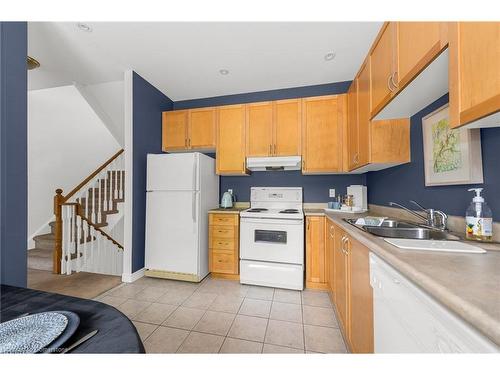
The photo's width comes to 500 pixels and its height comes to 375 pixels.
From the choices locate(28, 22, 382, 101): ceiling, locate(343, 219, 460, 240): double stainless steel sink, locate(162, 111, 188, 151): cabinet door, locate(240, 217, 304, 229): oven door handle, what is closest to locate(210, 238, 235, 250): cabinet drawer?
locate(240, 217, 304, 229): oven door handle

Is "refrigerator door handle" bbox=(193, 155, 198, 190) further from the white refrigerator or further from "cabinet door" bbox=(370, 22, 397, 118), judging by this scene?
"cabinet door" bbox=(370, 22, 397, 118)

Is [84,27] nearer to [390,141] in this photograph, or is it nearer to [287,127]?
[287,127]

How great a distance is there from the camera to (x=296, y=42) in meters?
2.00

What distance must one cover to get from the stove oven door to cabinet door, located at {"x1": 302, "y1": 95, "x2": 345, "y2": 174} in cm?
81

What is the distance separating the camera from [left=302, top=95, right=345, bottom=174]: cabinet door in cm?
252

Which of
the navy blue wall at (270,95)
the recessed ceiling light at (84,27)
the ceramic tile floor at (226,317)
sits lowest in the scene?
the ceramic tile floor at (226,317)

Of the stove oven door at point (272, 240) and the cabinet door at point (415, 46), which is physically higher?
the cabinet door at point (415, 46)

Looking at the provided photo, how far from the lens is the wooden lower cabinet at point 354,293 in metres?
1.08

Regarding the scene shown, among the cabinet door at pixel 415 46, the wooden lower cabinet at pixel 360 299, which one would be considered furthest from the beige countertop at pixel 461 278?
the cabinet door at pixel 415 46

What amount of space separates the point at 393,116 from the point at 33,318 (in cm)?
236

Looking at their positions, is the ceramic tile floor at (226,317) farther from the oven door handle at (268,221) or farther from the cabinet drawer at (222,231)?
the oven door handle at (268,221)

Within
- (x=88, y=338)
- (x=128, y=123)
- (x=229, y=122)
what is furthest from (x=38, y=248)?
(x=88, y=338)

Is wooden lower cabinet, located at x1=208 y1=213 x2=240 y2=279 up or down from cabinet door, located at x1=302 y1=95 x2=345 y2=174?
down

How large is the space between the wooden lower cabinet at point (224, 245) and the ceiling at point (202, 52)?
1877 millimetres
